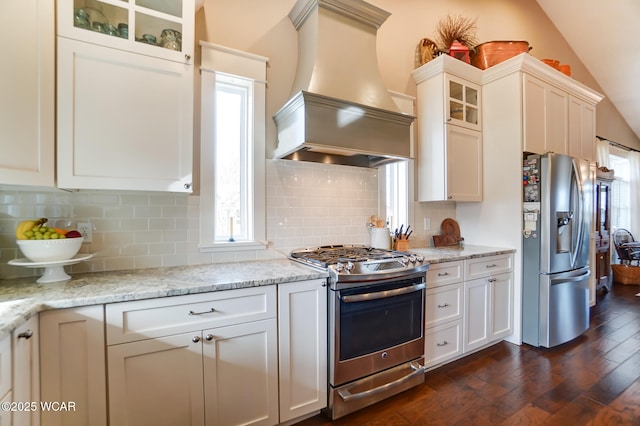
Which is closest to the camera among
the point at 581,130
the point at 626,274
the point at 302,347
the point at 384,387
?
the point at 302,347

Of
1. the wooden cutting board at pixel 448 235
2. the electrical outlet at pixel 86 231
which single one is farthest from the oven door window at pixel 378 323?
the electrical outlet at pixel 86 231

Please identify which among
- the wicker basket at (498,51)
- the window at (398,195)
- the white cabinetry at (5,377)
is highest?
the wicker basket at (498,51)

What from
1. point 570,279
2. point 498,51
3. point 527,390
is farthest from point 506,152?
point 527,390

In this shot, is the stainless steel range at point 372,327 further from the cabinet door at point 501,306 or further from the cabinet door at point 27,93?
the cabinet door at point 27,93

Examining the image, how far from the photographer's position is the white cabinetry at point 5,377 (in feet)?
3.01

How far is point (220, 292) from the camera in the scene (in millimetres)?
1461

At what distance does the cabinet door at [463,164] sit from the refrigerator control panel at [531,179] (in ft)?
1.25

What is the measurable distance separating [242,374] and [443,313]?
5.25ft

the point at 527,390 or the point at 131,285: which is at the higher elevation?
the point at 131,285

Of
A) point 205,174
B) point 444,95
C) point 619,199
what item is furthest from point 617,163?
point 205,174

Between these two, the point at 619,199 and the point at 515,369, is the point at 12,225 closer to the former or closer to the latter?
the point at 515,369

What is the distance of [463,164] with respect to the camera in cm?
291

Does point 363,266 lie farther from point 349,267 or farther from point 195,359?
point 195,359

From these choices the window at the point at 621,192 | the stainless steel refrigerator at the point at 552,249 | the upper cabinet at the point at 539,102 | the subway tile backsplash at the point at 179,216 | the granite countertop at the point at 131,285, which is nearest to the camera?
the granite countertop at the point at 131,285
